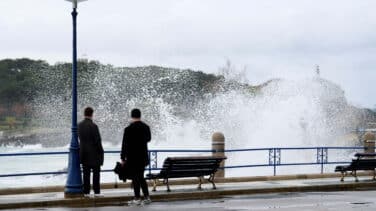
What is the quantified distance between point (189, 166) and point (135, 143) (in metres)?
3.41

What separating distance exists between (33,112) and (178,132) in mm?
23995

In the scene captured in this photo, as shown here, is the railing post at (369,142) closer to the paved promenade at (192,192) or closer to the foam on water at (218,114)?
the paved promenade at (192,192)

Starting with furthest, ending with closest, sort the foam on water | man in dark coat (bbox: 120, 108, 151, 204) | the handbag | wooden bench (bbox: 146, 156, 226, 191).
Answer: the foam on water < wooden bench (bbox: 146, 156, 226, 191) < the handbag < man in dark coat (bbox: 120, 108, 151, 204)

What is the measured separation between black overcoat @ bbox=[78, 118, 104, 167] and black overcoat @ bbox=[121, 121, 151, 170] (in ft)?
3.04

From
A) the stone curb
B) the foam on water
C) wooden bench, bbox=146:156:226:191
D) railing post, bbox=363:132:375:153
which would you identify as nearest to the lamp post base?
the stone curb

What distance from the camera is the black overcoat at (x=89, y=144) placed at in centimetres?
1748

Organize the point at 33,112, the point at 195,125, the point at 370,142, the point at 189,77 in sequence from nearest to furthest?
the point at 370,142 < the point at 195,125 < the point at 189,77 < the point at 33,112

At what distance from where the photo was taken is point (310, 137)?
58750 mm

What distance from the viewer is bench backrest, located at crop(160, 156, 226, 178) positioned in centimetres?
1953

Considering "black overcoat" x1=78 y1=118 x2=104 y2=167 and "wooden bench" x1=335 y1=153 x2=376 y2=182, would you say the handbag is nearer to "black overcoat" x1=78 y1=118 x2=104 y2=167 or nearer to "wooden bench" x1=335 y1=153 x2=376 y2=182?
"black overcoat" x1=78 y1=118 x2=104 y2=167

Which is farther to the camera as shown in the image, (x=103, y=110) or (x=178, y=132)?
(x=103, y=110)

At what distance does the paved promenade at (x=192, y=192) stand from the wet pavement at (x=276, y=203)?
441 millimetres

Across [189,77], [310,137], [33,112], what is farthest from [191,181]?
[33,112]

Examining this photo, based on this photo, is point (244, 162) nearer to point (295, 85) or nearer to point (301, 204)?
point (295, 85)
